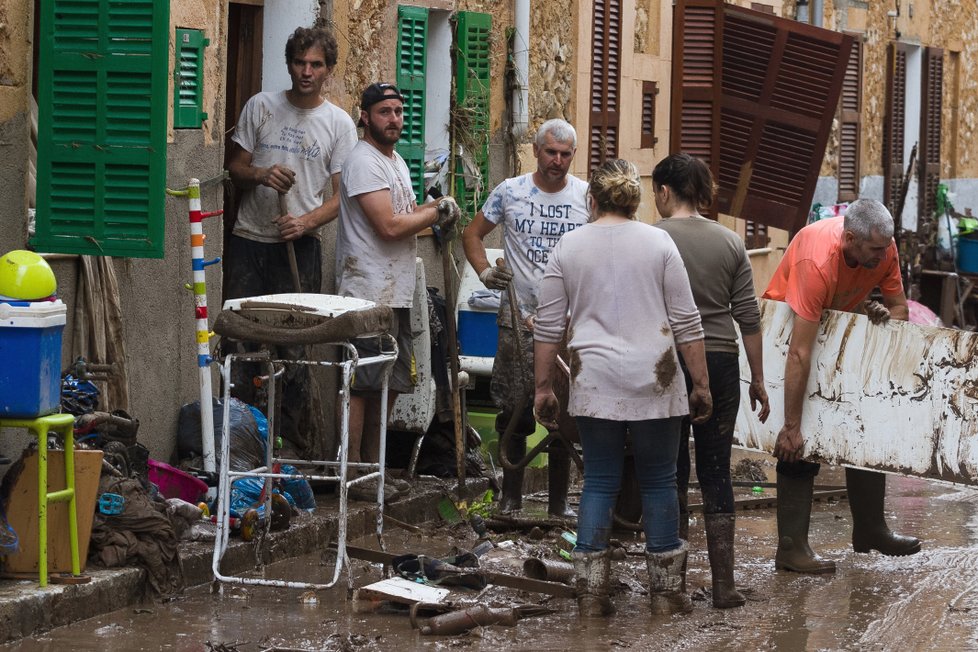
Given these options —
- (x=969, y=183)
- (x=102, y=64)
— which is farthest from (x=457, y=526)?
(x=969, y=183)

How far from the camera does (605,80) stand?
14430mm

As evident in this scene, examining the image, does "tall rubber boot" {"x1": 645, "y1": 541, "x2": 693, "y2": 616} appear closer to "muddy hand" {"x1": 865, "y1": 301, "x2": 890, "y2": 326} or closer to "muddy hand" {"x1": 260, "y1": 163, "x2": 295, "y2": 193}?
"muddy hand" {"x1": 865, "y1": 301, "x2": 890, "y2": 326}

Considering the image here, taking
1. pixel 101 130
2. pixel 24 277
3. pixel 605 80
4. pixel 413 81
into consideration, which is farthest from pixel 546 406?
pixel 605 80

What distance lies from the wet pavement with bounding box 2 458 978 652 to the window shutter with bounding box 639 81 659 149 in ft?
23.3

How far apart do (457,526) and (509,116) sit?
14.0 feet

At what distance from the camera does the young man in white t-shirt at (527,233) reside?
9148mm

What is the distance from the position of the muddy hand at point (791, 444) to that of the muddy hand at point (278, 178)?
270 cm

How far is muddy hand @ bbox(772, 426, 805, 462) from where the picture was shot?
8234 mm

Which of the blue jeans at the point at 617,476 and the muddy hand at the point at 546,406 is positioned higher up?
the muddy hand at the point at 546,406

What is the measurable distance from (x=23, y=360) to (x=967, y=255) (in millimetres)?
17922

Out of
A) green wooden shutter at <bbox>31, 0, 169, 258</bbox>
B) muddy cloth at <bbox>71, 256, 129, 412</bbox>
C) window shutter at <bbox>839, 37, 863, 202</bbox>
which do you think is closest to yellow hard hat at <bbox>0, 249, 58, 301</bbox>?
green wooden shutter at <bbox>31, 0, 169, 258</bbox>

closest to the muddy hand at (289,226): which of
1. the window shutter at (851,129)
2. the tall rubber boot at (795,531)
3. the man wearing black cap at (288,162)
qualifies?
the man wearing black cap at (288,162)

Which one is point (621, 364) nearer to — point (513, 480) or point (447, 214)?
point (447, 214)

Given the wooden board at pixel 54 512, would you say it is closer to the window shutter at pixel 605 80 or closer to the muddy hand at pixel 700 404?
the muddy hand at pixel 700 404
